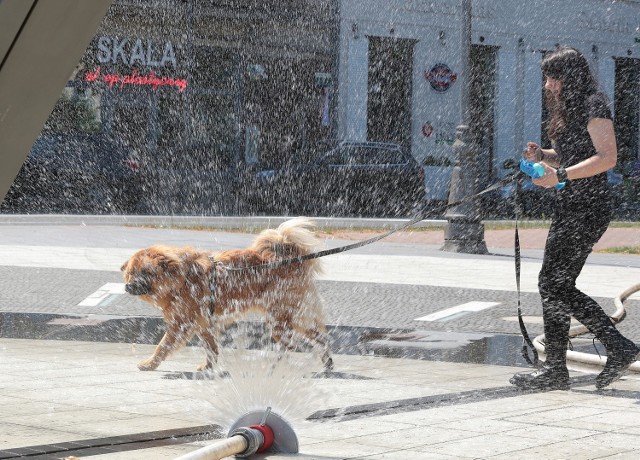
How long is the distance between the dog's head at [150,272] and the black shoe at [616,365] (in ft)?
8.39

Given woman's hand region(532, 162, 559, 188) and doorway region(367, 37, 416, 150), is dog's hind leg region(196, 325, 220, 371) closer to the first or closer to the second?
woman's hand region(532, 162, 559, 188)

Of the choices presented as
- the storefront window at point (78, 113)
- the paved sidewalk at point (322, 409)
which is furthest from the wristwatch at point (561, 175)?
the storefront window at point (78, 113)

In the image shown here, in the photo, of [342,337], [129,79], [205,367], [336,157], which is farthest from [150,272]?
[129,79]

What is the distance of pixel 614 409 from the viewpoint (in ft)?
18.9

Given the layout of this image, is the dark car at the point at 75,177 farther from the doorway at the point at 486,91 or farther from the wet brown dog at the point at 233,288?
the wet brown dog at the point at 233,288

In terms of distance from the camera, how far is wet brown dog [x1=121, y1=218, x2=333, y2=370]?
6.69m

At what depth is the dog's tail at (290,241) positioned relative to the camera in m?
6.65

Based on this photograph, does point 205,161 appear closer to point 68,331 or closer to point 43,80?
point 68,331

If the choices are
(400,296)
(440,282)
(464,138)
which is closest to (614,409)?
(400,296)

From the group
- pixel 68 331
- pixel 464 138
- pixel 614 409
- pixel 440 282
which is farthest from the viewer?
pixel 464 138

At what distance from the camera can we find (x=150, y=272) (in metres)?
6.75

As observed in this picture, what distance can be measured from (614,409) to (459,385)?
3.33 feet

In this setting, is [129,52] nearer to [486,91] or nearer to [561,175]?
[486,91]

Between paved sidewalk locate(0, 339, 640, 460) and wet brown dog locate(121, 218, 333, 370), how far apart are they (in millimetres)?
239
